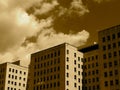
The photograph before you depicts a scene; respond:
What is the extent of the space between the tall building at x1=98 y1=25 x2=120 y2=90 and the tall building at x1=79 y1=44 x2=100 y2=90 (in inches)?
577

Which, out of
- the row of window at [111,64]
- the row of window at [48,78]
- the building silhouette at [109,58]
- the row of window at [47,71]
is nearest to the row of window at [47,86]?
the row of window at [48,78]

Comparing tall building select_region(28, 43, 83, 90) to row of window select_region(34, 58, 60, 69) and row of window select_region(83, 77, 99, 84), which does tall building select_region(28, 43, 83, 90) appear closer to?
row of window select_region(34, 58, 60, 69)

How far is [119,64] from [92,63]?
22694 millimetres

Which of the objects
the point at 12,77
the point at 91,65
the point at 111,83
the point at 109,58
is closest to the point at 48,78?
the point at 91,65

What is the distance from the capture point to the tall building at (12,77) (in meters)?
131

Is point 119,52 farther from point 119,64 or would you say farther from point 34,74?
point 34,74

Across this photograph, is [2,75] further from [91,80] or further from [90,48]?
[91,80]

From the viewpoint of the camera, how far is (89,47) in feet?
390

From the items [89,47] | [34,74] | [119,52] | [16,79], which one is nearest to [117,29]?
[119,52]

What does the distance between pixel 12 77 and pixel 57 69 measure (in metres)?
40.2

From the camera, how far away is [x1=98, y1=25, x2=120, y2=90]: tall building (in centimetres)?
8688

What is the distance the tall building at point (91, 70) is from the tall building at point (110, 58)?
14.7 m

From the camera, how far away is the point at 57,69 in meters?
103

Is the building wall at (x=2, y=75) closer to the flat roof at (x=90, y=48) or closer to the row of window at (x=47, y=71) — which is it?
the row of window at (x=47, y=71)
